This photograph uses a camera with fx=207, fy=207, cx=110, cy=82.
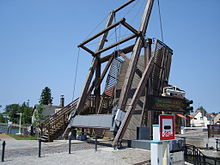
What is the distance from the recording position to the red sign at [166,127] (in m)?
6.66

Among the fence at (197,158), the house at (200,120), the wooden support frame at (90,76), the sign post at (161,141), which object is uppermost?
the wooden support frame at (90,76)

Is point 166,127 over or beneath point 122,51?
beneath

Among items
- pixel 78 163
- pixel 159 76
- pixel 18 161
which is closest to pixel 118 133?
pixel 78 163

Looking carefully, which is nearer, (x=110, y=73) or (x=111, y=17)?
(x=111, y=17)

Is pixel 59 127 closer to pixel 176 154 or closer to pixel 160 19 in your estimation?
pixel 176 154

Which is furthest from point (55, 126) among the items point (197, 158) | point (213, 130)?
point (213, 130)

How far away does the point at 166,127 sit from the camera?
6.87 metres

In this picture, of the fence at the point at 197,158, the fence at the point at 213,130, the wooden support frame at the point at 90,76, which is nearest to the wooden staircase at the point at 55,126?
the wooden support frame at the point at 90,76

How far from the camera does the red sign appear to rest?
666cm

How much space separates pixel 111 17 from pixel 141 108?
904cm

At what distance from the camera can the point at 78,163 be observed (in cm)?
848

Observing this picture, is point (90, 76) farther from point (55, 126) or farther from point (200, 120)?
point (200, 120)

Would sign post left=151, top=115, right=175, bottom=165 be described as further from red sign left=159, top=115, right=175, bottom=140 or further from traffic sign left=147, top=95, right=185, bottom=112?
traffic sign left=147, top=95, right=185, bottom=112

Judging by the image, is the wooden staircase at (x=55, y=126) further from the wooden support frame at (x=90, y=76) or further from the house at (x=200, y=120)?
the house at (x=200, y=120)
